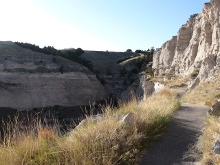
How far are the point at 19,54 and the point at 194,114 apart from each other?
53.6 metres

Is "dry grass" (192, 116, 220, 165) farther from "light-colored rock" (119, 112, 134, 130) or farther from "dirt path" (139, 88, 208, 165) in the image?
"light-colored rock" (119, 112, 134, 130)

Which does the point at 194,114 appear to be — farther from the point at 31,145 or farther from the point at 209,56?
the point at 209,56

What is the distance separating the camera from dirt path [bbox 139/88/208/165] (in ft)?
21.0

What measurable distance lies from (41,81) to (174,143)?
5273 centimetres

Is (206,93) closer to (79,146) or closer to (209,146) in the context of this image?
(209,146)

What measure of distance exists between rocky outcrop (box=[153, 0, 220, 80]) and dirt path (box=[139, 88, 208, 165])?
1494 centimetres

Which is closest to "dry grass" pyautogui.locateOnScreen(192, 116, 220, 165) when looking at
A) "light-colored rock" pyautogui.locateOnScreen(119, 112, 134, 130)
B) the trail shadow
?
the trail shadow

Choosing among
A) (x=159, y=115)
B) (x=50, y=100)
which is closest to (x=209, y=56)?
(x=159, y=115)

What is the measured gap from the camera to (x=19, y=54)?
61.9 metres

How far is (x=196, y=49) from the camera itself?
36.4 metres

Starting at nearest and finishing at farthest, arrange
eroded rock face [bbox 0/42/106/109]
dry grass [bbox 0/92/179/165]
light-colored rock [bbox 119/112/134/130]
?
dry grass [bbox 0/92/179/165], light-colored rock [bbox 119/112/134/130], eroded rock face [bbox 0/42/106/109]

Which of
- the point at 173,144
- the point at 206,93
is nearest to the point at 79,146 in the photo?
the point at 173,144

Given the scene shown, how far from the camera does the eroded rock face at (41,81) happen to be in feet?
184

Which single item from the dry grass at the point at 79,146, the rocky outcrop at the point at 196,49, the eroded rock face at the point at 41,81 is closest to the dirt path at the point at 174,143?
the dry grass at the point at 79,146
